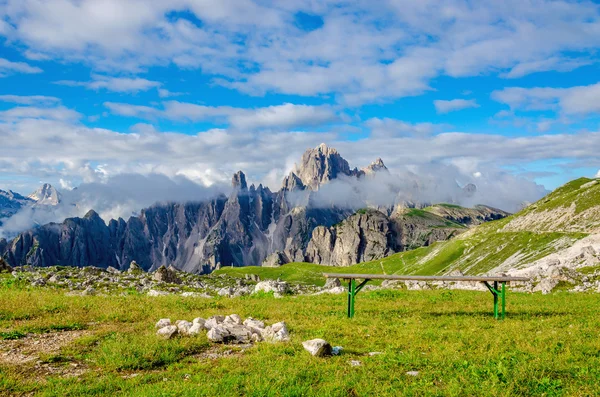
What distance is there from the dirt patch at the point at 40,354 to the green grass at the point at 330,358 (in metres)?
0.17

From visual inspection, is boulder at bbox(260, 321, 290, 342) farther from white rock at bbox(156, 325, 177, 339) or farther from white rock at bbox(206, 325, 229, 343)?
white rock at bbox(156, 325, 177, 339)

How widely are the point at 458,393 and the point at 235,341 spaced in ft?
27.9

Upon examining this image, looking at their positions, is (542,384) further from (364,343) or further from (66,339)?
(66,339)

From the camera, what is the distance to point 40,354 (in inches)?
548

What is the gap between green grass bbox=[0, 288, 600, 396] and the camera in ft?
36.6

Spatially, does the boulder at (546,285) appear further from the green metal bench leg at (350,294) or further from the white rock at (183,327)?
the white rock at (183,327)

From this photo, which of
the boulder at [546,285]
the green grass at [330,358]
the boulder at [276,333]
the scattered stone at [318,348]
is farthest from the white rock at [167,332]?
the boulder at [546,285]

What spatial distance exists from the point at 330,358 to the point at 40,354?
9.52m

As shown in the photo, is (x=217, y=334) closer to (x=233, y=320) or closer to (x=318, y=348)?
(x=233, y=320)

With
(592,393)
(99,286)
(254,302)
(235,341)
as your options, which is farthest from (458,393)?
(99,286)

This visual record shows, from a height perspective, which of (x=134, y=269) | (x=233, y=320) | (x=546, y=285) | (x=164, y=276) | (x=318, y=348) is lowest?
(x=134, y=269)

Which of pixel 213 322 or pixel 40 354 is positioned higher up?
pixel 213 322

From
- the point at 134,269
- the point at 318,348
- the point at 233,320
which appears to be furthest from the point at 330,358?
the point at 134,269

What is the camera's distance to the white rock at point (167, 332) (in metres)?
15.9
